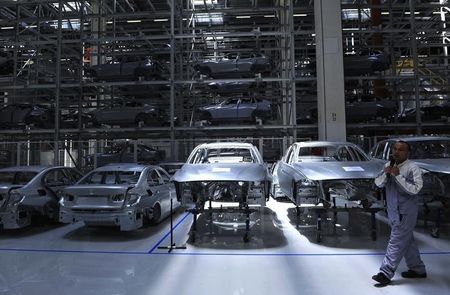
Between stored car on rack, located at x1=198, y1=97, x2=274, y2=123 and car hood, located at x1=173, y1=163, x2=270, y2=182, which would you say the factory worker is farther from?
stored car on rack, located at x1=198, y1=97, x2=274, y2=123

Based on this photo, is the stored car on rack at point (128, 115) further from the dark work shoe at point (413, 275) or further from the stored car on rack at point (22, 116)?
the dark work shoe at point (413, 275)

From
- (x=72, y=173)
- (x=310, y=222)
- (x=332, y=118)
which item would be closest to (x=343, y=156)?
(x=310, y=222)

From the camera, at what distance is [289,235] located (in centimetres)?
784

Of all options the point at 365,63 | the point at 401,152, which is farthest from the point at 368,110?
the point at 401,152

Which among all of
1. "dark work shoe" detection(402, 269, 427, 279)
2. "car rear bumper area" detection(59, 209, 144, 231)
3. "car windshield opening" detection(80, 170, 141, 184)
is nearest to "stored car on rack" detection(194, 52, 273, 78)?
"car windshield opening" detection(80, 170, 141, 184)

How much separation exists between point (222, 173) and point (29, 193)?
3.86m

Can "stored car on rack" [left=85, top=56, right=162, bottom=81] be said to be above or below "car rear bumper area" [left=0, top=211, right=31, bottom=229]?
above

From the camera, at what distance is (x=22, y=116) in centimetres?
1462

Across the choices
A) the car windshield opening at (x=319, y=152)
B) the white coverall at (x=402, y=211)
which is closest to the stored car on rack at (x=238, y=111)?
the car windshield opening at (x=319, y=152)

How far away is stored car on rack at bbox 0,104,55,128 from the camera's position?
14.6 meters

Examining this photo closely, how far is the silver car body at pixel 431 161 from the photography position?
7562 mm

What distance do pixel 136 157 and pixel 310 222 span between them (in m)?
6.66

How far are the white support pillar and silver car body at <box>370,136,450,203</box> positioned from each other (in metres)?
2.59

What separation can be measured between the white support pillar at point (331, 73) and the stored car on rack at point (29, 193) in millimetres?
7701
